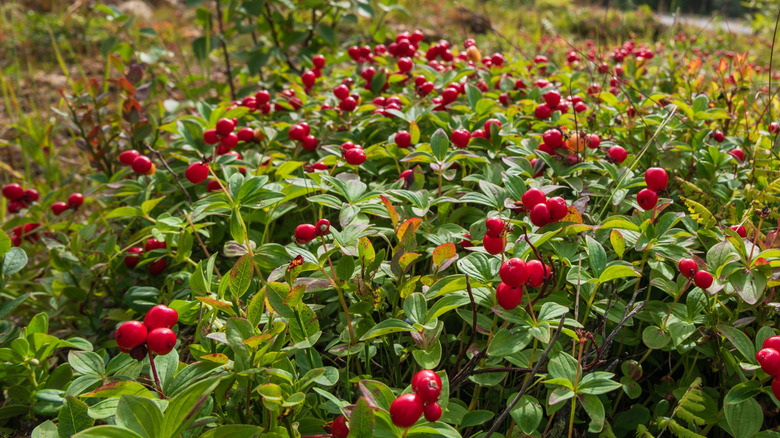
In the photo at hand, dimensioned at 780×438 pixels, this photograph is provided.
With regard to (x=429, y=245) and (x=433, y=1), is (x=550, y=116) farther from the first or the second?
(x=433, y=1)

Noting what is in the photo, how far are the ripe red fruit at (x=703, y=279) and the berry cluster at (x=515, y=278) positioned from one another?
14.6 inches

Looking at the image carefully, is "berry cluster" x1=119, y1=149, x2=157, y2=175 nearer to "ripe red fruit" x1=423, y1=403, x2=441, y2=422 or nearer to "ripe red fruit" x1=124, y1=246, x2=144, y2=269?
"ripe red fruit" x1=124, y1=246, x2=144, y2=269

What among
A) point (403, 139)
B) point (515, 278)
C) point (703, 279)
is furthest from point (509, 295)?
point (403, 139)

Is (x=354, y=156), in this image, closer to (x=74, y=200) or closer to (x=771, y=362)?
(x=771, y=362)

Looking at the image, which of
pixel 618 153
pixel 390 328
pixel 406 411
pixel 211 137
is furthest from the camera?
pixel 211 137

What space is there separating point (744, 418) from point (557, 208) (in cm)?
66

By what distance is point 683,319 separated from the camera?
143 cm

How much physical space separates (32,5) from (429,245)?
9409mm

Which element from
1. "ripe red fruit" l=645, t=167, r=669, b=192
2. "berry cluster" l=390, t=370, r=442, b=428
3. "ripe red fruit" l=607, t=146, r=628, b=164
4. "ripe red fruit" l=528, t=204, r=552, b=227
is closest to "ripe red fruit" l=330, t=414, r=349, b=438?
"berry cluster" l=390, t=370, r=442, b=428

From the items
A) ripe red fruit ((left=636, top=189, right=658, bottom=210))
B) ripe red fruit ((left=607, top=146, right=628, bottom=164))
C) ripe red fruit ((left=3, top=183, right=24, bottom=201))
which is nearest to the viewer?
ripe red fruit ((left=636, top=189, right=658, bottom=210))

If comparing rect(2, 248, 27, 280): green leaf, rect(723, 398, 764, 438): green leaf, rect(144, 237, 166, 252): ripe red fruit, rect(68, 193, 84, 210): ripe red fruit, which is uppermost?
rect(2, 248, 27, 280): green leaf

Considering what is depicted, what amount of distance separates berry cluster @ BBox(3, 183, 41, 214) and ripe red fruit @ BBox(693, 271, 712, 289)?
2596 mm

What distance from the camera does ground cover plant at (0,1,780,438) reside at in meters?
1.20

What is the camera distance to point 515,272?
1127mm
